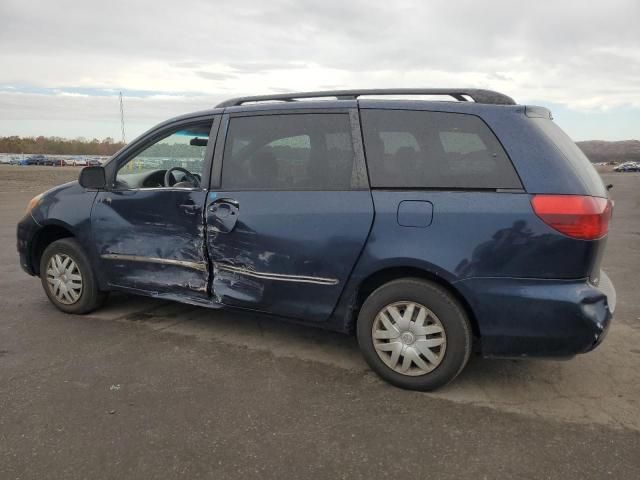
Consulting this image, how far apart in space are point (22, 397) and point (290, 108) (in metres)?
2.47

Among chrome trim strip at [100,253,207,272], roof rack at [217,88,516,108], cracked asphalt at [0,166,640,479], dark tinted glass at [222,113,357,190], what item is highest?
roof rack at [217,88,516,108]

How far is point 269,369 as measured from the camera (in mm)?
3676

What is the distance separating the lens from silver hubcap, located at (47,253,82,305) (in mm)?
4691

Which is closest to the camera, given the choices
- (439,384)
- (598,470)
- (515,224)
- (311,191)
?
(598,470)

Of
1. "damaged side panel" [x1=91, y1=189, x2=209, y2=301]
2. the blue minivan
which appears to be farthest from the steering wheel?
"damaged side panel" [x1=91, y1=189, x2=209, y2=301]

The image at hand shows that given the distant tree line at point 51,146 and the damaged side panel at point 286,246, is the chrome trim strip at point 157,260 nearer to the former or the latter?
the damaged side panel at point 286,246

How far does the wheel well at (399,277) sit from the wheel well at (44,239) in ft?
9.00

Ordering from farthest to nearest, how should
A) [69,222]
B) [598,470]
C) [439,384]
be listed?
[69,222] → [439,384] → [598,470]

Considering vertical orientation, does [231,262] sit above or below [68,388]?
above

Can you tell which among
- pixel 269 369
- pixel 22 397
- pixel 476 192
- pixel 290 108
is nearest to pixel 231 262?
pixel 269 369

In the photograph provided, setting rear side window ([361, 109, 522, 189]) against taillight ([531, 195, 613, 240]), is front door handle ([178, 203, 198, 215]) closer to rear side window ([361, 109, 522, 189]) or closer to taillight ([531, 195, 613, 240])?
rear side window ([361, 109, 522, 189])

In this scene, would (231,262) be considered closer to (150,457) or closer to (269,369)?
(269,369)

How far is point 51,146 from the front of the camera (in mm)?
119500

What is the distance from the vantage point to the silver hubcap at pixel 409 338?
3283 mm
